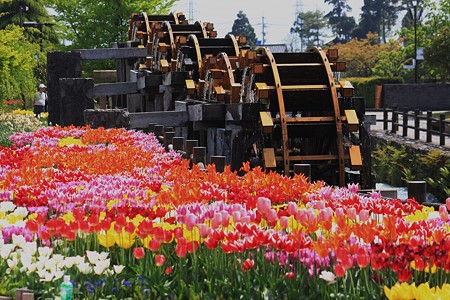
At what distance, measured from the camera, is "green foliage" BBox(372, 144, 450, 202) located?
97.7 ft

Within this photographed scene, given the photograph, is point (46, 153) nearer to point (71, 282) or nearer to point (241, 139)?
point (241, 139)

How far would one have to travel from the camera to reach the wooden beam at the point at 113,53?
1219 inches

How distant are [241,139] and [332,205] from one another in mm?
9889

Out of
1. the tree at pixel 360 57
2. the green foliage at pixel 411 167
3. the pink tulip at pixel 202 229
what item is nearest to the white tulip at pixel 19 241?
the pink tulip at pixel 202 229

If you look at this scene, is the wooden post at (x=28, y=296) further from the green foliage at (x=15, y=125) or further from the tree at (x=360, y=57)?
the tree at (x=360, y=57)

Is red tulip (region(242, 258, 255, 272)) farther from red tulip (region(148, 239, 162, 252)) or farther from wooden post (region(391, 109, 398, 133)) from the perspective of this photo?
wooden post (region(391, 109, 398, 133))

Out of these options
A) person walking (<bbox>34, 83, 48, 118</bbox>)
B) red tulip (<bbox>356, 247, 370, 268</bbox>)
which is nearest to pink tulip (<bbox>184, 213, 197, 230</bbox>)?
red tulip (<bbox>356, 247, 370, 268</bbox>)

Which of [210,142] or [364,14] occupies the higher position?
[364,14]

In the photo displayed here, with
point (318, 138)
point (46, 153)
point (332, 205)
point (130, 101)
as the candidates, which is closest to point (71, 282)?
point (332, 205)

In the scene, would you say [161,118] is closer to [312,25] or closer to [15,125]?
[15,125]

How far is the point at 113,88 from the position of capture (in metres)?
28.8

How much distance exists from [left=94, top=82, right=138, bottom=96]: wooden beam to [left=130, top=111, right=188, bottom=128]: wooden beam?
571 cm

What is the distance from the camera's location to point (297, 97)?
693 inches

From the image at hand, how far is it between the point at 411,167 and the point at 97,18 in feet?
56.7
